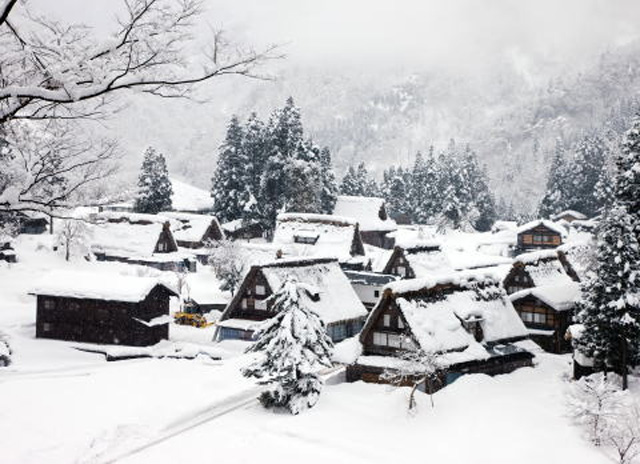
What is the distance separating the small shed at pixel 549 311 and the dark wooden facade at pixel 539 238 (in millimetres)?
34968

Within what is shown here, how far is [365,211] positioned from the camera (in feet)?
264

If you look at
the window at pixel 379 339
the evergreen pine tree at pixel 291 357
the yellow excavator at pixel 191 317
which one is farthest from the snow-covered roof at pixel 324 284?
the evergreen pine tree at pixel 291 357

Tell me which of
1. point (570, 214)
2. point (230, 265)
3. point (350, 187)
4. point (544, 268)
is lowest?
point (230, 265)

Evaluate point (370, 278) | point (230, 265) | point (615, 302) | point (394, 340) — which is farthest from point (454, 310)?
point (230, 265)

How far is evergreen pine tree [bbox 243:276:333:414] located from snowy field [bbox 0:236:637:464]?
0.95 m

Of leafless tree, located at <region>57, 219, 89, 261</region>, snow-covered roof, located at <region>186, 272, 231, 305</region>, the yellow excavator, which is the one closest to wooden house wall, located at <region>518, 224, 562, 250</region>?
snow-covered roof, located at <region>186, 272, 231, 305</region>

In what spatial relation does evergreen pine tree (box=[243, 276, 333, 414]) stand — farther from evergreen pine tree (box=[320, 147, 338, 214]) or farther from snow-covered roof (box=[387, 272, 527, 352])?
evergreen pine tree (box=[320, 147, 338, 214])

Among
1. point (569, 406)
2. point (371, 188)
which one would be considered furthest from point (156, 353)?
point (371, 188)

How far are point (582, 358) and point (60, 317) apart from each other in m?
32.4

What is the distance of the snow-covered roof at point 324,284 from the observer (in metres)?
40.2

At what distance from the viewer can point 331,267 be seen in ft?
145

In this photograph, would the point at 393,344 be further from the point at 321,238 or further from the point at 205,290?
the point at 321,238

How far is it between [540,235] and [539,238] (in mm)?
414

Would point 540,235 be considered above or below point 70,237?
above
